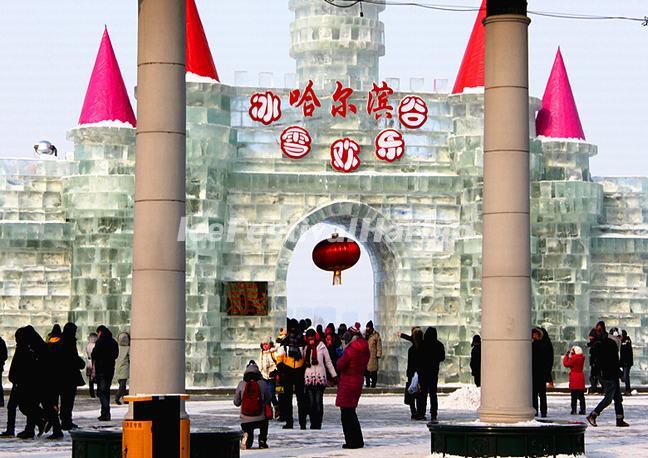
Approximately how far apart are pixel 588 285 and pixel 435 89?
19.8 feet

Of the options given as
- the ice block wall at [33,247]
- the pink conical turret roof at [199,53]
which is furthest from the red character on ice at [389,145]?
the ice block wall at [33,247]

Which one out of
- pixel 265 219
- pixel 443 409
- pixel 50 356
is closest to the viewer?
pixel 50 356

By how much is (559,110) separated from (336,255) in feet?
24.7

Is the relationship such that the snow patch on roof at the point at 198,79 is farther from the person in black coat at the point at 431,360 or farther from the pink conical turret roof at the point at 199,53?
the person in black coat at the point at 431,360

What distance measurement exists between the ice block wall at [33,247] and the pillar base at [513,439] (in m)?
22.3

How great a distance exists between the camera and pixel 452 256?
37.0m

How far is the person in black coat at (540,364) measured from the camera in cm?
2273

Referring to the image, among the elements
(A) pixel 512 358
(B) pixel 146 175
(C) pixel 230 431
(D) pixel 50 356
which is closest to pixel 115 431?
(C) pixel 230 431

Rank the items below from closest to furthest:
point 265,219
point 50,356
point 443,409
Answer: point 50,356
point 443,409
point 265,219

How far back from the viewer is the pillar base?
15055mm

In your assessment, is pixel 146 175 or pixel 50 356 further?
pixel 50 356

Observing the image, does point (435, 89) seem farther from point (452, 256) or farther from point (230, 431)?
point (230, 431)

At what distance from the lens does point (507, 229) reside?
15695 millimetres

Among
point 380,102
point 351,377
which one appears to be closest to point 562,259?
point 380,102
